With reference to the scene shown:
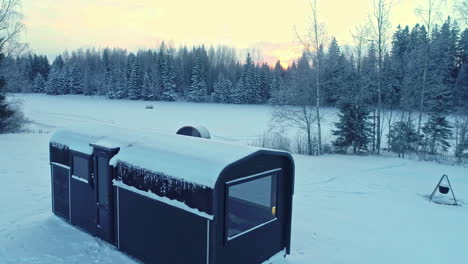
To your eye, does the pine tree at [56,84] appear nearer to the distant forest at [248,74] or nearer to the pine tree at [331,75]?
the distant forest at [248,74]

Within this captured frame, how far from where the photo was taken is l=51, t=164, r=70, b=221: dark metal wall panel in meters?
6.41

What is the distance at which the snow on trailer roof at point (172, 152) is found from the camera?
415cm

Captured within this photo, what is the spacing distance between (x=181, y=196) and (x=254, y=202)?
4.38 ft

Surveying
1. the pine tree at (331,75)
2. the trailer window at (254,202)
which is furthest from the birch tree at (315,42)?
the trailer window at (254,202)

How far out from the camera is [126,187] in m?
5.10

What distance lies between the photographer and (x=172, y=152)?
471 centimetres

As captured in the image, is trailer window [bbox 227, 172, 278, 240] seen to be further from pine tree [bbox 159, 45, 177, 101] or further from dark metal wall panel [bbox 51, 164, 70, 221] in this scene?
pine tree [bbox 159, 45, 177, 101]

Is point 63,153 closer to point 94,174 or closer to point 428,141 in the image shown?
point 94,174

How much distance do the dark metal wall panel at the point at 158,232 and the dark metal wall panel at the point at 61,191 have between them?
183 cm

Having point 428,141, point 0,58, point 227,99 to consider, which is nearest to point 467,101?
point 428,141

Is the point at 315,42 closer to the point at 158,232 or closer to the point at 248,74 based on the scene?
the point at 158,232

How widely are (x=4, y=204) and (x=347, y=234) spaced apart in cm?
798

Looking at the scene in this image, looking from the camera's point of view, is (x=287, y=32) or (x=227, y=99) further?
(x=227, y=99)

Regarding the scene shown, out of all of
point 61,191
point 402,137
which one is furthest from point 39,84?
point 61,191
